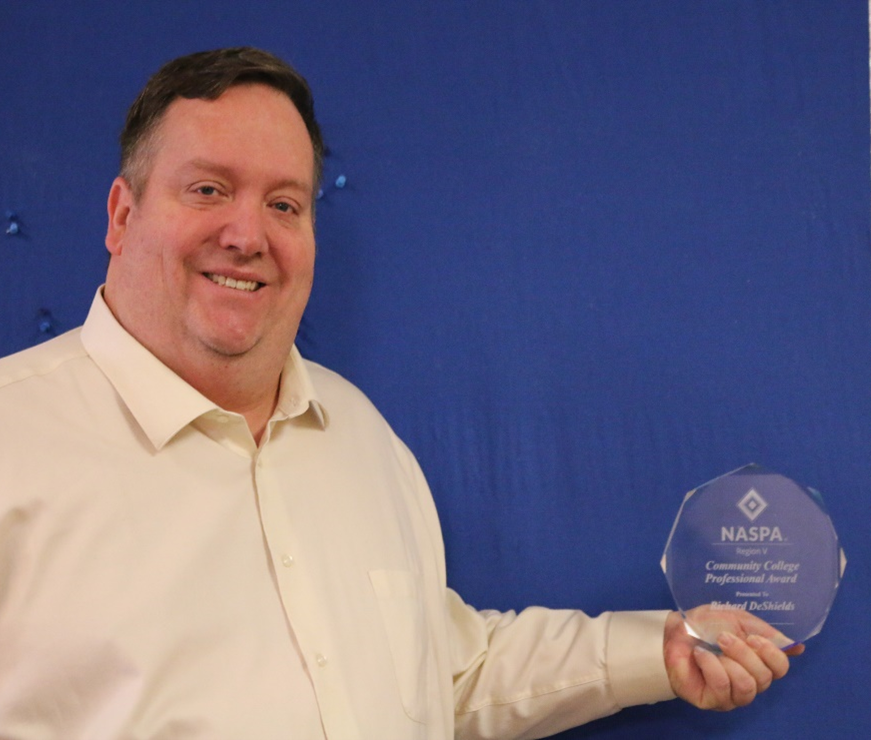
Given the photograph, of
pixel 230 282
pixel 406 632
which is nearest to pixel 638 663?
pixel 406 632

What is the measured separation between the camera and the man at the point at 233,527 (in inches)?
41.4

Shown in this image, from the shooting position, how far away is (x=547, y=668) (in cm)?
137

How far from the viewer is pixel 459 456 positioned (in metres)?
1.57

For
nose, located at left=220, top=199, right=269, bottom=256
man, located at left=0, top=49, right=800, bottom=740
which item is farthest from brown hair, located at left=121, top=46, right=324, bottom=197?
nose, located at left=220, top=199, right=269, bottom=256

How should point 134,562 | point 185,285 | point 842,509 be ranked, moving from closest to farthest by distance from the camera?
point 134,562 < point 185,285 < point 842,509

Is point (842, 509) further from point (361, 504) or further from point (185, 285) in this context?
point (185, 285)

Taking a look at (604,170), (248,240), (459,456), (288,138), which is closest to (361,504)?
(459,456)

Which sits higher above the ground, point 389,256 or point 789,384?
point 389,256

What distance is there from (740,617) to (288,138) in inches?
35.7

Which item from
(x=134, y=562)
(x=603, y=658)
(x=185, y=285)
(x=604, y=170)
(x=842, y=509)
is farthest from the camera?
(x=604, y=170)

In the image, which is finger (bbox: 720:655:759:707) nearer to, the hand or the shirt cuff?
the hand

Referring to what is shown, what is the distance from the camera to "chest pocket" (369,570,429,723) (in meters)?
1.23

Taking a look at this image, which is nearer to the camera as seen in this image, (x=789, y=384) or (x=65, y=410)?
(x=65, y=410)

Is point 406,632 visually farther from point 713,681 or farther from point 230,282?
point 230,282
